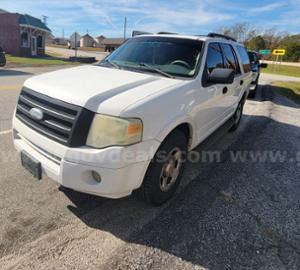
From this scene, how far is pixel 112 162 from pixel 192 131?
1.39 m

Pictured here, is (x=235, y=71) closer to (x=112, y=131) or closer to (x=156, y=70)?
(x=156, y=70)

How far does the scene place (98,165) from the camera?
91.1 inches

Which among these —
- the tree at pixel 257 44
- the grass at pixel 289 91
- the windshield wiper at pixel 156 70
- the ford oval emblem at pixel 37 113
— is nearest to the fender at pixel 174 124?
the windshield wiper at pixel 156 70

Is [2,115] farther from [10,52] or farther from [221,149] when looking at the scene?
[10,52]

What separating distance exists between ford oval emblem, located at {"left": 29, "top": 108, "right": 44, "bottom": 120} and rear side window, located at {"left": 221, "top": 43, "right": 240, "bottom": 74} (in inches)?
124

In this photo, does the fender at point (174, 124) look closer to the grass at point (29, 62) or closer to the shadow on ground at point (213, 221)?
the shadow on ground at point (213, 221)

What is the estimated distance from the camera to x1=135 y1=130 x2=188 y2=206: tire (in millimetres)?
2771

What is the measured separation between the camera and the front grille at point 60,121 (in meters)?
2.34

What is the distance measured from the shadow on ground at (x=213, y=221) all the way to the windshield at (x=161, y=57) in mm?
1551

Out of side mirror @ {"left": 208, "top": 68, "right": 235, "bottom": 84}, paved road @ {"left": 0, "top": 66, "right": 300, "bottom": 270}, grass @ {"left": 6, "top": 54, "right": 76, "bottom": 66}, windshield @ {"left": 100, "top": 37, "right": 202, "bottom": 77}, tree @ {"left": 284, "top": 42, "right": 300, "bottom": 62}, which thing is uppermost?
tree @ {"left": 284, "top": 42, "right": 300, "bottom": 62}

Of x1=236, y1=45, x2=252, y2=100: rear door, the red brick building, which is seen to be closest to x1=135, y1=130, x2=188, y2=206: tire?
x1=236, y1=45, x2=252, y2=100: rear door

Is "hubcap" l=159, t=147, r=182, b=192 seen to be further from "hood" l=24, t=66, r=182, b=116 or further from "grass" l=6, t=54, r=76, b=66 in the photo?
"grass" l=6, t=54, r=76, b=66

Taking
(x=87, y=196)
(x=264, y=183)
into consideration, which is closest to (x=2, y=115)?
(x=87, y=196)

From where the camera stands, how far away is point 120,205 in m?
3.11
